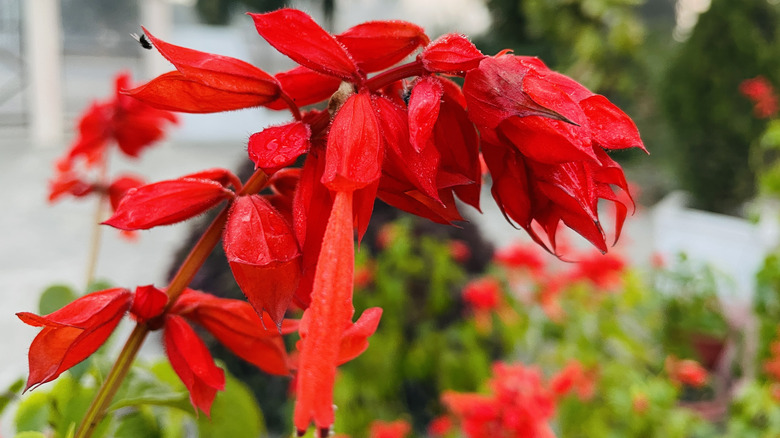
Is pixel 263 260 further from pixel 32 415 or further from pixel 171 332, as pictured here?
pixel 32 415

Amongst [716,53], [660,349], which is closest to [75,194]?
[660,349]

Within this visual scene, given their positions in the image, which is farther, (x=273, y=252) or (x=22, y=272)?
(x=22, y=272)

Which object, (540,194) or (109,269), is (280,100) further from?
(109,269)

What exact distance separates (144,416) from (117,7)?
375 centimetres

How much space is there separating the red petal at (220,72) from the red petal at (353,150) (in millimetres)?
31

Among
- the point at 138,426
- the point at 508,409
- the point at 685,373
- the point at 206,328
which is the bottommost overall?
the point at 685,373

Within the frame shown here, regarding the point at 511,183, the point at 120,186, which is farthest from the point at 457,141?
the point at 120,186

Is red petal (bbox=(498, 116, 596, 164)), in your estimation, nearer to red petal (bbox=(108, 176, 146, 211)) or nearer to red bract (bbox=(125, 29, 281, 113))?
red bract (bbox=(125, 29, 281, 113))

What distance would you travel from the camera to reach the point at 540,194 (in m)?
0.17

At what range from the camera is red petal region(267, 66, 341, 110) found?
0.19m

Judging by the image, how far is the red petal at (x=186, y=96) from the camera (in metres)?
0.17

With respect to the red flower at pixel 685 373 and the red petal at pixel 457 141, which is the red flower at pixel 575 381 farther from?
the red petal at pixel 457 141

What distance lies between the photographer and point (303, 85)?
19 centimetres

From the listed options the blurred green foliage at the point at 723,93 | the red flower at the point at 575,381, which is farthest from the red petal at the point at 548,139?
the blurred green foliage at the point at 723,93
